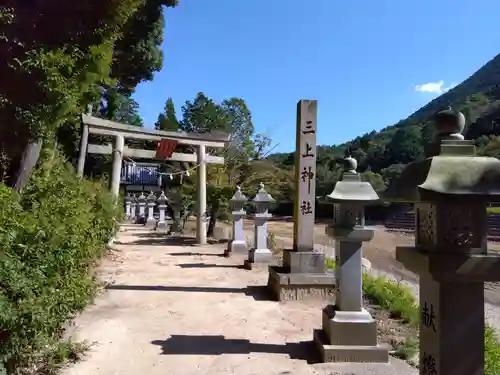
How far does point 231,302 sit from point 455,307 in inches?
178

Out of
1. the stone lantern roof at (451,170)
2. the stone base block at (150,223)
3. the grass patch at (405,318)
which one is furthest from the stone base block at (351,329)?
the stone base block at (150,223)

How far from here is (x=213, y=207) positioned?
49.6 feet

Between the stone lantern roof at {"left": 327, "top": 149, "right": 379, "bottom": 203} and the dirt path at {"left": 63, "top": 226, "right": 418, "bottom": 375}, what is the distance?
1591 millimetres

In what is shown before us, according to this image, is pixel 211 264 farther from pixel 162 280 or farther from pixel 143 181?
pixel 143 181

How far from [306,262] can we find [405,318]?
1621 millimetres

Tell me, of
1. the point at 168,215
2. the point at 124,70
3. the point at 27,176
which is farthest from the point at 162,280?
the point at 168,215

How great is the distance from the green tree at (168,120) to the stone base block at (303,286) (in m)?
31.2

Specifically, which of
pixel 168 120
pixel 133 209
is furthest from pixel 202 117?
pixel 133 209

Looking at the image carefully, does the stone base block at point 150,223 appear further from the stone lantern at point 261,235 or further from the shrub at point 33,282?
the shrub at point 33,282

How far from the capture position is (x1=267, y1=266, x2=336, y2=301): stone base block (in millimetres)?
6410

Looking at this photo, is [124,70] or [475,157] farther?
[124,70]

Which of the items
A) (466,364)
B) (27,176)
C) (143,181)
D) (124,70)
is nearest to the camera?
(466,364)

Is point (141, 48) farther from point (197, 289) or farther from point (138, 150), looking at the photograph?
point (197, 289)

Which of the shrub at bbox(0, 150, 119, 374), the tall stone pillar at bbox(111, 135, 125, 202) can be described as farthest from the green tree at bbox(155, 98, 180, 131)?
the shrub at bbox(0, 150, 119, 374)
